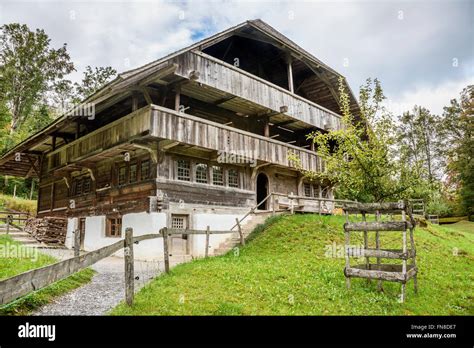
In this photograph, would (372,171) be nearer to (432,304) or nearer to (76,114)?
(432,304)

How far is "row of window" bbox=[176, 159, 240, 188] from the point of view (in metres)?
17.1

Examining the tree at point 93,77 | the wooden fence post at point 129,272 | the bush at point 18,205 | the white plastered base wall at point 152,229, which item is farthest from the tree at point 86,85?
the wooden fence post at point 129,272

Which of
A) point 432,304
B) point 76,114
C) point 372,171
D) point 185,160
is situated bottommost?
point 432,304

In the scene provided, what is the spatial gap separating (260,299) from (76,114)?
562 inches

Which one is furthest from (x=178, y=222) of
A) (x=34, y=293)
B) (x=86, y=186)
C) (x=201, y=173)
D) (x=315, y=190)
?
(x=315, y=190)

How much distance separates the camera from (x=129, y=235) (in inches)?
286

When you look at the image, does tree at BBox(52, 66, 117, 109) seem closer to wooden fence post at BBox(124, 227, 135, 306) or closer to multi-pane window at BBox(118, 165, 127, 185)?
multi-pane window at BBox(118, 165, 127, 185)

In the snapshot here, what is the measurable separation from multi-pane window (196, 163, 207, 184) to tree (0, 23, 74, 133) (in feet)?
91.4

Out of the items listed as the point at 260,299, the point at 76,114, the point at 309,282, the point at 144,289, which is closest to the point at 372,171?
the point at 309,282

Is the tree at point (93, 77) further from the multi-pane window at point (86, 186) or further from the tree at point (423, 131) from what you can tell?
the tree at point (423, 131)

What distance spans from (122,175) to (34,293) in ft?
39.4

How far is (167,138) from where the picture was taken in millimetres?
14656

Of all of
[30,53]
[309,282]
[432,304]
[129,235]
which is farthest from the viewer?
[30,53]

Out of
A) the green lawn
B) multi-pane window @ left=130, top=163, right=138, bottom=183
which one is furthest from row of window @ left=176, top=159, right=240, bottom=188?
the green lawn
